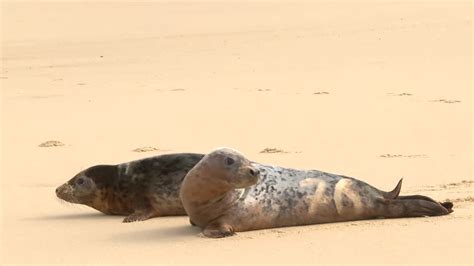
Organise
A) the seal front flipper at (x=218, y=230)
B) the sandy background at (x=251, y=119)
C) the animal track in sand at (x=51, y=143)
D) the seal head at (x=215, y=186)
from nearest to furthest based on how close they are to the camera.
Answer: the sandy background at (x=251, y=119)
the seal front flipper at (x=218, y=230)
the seal head at (x=215, y=186)
the animal track in sand at (x=51, y=143)

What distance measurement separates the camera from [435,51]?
56.8 feet

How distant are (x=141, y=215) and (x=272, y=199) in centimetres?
100

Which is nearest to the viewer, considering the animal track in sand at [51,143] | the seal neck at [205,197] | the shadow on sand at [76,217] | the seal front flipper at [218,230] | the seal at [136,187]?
the seal front flipper at [218,230]

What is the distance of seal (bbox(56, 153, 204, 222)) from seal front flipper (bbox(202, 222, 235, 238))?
830mm

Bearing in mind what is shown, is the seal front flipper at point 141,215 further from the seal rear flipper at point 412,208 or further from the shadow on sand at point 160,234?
the seal rear flipper at point 412,208

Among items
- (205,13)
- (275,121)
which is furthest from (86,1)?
(275,121)

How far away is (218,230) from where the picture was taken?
5727 millimetres

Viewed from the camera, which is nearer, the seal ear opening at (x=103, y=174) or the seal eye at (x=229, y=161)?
the seal eye at (x=229, y=161)

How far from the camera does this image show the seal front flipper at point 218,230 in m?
5.64

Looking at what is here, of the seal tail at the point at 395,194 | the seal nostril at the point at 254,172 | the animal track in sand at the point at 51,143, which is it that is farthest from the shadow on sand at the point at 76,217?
the animal track in sand at the point at 51,143

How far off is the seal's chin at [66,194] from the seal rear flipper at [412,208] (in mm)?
2147

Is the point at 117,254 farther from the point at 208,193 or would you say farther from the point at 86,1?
the point at 86,1

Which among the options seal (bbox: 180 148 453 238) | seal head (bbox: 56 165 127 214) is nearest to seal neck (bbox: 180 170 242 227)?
seal (bbox: 180 148 453 238)

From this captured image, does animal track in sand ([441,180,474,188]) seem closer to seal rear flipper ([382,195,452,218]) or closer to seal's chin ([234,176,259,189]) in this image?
seal rear flipper ([382,195,452,218])
